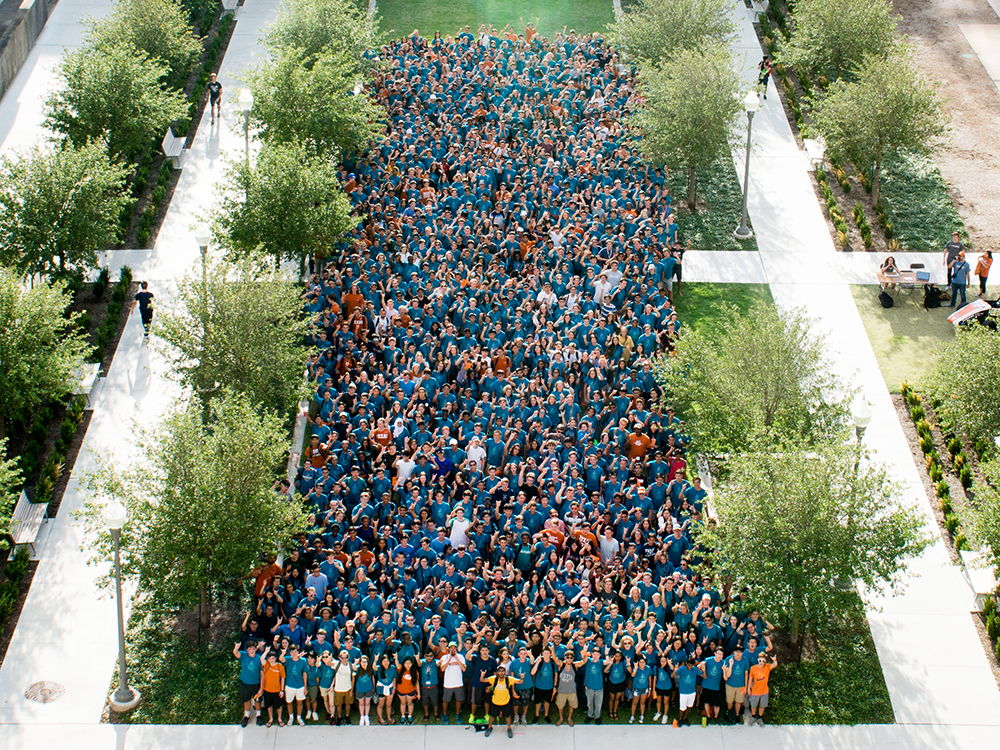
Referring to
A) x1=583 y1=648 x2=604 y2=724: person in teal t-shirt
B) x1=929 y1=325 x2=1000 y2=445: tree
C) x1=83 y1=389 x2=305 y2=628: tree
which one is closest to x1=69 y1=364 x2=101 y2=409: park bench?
x1=83 y1=389 x2=305 y2=628: tree

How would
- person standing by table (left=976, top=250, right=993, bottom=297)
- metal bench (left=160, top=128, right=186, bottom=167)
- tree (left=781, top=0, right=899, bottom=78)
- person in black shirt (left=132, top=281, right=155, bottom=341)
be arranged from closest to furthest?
person in black shirt (left=132, top=281, right=155, bottom=341), person standing by table (left=976, top=250, right=993, bottom=297), metal bench (left=160, top=128, right=186, bottom=167), tree (left=781, top=0, right=899, bottom=78)

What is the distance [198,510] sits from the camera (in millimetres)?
21500

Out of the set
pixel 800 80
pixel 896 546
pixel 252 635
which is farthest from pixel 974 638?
pixel 800 80

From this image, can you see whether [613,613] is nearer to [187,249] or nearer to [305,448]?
[305,448]

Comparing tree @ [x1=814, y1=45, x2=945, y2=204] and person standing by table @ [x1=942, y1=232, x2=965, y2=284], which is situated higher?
tree @ [x1=814, y1=45, x2=945, y2=204]

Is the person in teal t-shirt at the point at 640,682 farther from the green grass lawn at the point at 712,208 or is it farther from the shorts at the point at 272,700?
the green grass lawn at the point at 712,208

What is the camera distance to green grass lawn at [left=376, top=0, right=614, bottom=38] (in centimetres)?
4616

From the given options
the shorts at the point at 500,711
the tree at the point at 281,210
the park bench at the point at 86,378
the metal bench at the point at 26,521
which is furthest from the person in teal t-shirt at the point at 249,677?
the tree at the point at 281,210

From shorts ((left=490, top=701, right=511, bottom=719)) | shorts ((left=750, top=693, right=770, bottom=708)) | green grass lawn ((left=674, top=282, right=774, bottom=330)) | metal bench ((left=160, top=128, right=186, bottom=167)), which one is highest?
metal bench ((left=160, top=128, right=186, bottom=167))

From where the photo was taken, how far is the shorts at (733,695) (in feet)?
69.6

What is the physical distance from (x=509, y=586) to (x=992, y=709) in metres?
8.13

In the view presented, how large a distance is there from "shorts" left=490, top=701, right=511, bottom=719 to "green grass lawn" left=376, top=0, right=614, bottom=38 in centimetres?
2951

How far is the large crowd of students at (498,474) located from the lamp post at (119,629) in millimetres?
1902

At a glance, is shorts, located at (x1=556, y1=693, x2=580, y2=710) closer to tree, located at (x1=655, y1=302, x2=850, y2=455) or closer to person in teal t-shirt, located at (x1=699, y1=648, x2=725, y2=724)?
person in teal t-shirt, located at (x1=699, y1=648, x2=725, y2=724)
